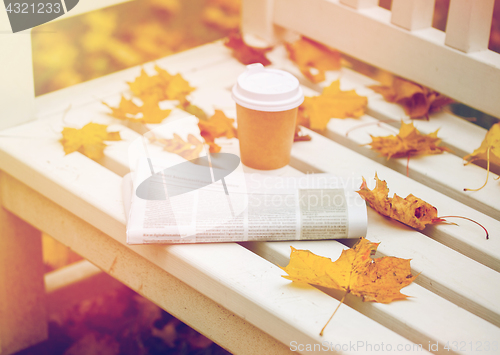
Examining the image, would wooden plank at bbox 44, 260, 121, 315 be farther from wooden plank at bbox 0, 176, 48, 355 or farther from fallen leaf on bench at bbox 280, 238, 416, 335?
fallen leaf on bench at bbox 280, 238, 416, 335

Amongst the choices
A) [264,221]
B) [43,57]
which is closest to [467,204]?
[264,221]

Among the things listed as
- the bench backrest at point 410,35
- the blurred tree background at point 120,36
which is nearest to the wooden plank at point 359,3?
the bench backrest at point 410,35

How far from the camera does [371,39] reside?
1084mm

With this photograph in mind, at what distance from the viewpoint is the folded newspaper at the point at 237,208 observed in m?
0.69

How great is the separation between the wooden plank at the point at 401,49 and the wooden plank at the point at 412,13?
0.04 ft

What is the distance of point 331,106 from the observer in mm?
1017

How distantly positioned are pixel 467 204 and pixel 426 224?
0.11 m

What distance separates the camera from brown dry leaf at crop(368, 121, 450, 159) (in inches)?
34.6

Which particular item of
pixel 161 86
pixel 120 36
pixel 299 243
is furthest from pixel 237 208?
pixel 120 36

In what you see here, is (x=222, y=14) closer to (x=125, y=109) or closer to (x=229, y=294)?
(x=125, y=109)

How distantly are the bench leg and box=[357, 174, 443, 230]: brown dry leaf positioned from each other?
0.72 meters

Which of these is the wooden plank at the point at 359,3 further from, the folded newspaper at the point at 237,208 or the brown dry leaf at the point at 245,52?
the folded newspaper at the point at 237,208

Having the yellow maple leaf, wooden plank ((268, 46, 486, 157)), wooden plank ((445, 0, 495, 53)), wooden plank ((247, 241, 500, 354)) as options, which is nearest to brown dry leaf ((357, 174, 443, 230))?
wooden plank ((247, 241, 500, 354))

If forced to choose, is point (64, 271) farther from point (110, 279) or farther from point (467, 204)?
point (467, 204)
